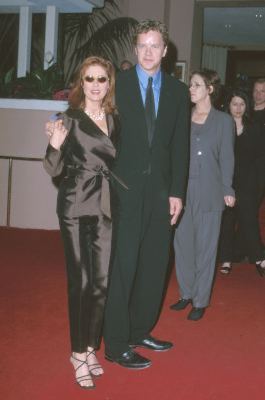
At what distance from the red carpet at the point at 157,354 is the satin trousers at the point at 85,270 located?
27 centimetres

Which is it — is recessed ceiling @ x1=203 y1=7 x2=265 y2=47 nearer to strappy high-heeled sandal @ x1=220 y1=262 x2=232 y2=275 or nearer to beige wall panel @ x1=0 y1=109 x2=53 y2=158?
beige wall panel @ x1=0 y1=109 x2=53 y2=158

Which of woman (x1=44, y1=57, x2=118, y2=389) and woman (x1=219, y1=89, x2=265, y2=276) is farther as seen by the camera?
woman (x1=219, y1=89, x2=265, y2=276)

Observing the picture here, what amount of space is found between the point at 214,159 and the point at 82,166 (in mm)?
1306

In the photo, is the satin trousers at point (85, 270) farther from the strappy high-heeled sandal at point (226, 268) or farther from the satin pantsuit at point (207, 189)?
the strappy high-heeled sandal at point (226, 268)

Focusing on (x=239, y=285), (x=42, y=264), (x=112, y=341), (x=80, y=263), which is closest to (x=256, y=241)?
(x=239, y=285)

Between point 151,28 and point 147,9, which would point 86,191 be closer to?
point 151,28

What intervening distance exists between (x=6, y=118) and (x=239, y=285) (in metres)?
3.27

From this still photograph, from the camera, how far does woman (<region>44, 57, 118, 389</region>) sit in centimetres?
245

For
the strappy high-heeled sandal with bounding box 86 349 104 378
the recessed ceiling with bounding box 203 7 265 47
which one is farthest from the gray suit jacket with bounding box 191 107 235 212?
the recessed ceiling with bounding box 203 7 265 47

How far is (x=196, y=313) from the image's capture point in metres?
3.59

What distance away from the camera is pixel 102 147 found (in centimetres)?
250

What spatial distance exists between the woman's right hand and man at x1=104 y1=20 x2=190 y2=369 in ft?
1.21

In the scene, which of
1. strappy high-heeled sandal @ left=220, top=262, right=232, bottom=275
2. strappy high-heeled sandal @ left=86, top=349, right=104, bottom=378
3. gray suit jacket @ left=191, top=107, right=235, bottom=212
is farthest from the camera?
strappy high-heeled sandal @ left=220, top=262, right=232, bottom=275

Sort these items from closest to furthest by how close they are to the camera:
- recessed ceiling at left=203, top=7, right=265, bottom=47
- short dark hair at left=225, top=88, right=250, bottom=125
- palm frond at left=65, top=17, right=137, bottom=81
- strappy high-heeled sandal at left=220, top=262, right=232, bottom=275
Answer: short dark hair at left=225, top=88, right=250, bottom=125 < strappy high-heeled sandal at left=220, top=262, right=232, bottom=275 < palm frond at left=65, top=17, right=137, bottom=81 < recessed ceiling at left=203, top=7, right=265, bottom=47
